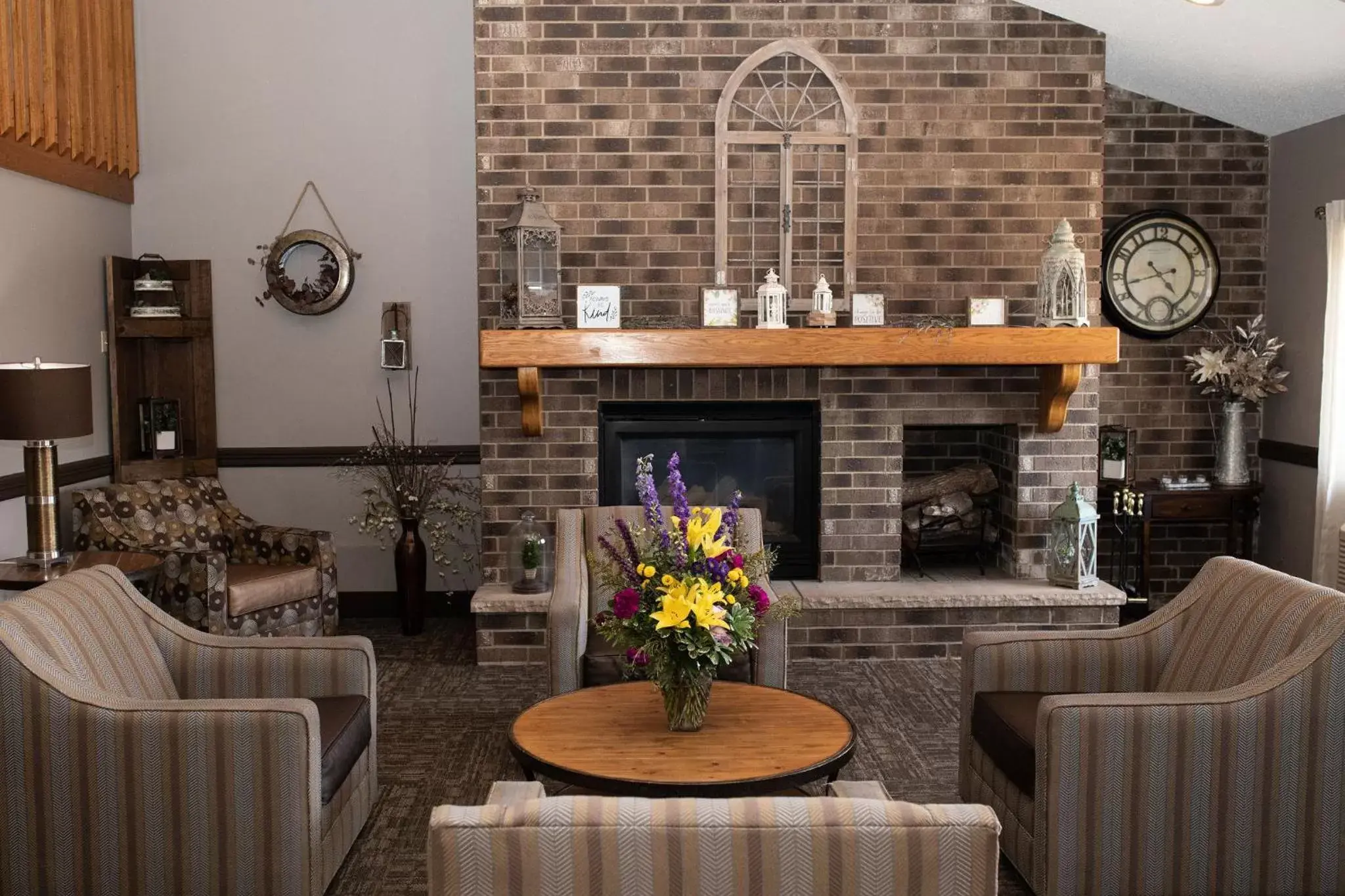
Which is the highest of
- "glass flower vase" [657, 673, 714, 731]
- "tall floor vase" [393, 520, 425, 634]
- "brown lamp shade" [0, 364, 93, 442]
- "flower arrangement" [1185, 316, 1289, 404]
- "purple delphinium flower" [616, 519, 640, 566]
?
"flower arrangement" [1185, 316, 1289, 404]

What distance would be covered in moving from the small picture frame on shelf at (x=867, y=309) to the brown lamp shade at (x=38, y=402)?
3007mm

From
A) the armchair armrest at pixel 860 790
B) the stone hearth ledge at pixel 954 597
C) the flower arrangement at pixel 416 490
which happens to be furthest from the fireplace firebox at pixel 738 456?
the armchair armrest at pixel 860 790

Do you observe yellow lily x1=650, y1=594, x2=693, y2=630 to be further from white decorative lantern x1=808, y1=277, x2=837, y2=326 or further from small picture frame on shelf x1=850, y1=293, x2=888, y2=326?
small picture frame on shelf x1=850, y1=293, x2=888, y2=326

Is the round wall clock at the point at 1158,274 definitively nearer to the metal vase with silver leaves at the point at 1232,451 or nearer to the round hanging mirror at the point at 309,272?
the metal vase with silver leaves at the point at 1232,451

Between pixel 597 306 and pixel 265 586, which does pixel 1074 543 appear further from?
pixel 265 586

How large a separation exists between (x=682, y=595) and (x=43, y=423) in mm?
2678

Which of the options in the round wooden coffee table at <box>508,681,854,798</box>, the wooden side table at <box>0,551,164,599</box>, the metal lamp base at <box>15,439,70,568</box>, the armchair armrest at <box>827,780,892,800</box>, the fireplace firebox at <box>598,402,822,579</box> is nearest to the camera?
the armchair armrest at <box>827,780,892,800</box>

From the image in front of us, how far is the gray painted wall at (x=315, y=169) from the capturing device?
5.94 meters

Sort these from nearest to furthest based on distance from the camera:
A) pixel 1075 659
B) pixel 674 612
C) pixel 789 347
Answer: pixel 674 612 → pixel 1075 659 → pixel 789 347

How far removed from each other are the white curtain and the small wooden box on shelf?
16.8 feet

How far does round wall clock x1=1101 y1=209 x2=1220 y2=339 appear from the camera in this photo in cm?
589

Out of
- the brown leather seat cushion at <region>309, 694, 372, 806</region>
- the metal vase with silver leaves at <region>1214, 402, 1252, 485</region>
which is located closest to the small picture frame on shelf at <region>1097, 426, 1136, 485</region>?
the metal vase with silver leaves at <region>1214, 402, 1252, 485</region>

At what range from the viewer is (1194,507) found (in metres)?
5.69

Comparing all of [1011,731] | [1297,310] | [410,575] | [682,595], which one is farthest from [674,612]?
[1297,310]
